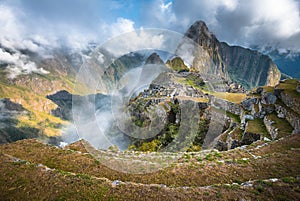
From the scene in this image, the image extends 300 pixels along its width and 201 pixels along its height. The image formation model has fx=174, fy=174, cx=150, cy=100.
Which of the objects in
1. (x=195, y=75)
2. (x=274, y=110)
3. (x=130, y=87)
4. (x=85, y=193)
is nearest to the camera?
(x=85, y=193)

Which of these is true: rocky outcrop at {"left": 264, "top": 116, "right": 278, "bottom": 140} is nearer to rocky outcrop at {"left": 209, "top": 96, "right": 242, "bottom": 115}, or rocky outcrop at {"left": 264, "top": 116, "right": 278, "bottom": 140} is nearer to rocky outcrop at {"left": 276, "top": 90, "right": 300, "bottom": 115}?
rocky outcrop at {"left": 276, "top": 90, "right": 300, "bottom": 115}

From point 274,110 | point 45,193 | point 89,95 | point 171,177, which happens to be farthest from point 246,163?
point 274,110

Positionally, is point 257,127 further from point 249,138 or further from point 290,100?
point 290,100

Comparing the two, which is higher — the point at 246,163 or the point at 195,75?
the point at 195,75

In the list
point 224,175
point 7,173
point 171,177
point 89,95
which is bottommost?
point 7,173

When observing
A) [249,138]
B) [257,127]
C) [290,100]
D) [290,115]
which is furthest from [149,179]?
[290,100]

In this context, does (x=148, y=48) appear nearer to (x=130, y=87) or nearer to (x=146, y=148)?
(x=130, y=87)

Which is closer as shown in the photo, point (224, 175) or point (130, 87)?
point (224, 175)

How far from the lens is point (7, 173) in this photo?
46.6ft

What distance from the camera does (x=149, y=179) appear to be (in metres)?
14.5

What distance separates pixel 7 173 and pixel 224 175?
58.8 feet

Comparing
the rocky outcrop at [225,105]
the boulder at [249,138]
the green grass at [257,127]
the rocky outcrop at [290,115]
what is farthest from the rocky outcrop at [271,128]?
the rocky outcrop at [225,105]

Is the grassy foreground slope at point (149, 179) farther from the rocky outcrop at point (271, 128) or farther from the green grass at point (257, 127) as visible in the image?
the green grass at point (257, 127)

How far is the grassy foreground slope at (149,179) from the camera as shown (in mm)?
11562
